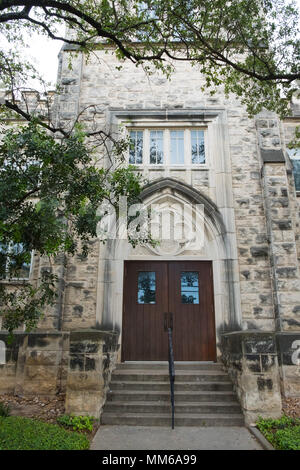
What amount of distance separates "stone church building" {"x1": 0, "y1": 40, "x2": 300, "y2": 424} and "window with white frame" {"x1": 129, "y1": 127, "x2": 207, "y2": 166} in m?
0.03

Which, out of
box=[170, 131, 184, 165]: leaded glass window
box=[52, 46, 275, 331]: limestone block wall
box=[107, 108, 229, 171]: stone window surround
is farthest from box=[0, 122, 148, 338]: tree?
box=[107, 108, 229, 171]: stone window surround

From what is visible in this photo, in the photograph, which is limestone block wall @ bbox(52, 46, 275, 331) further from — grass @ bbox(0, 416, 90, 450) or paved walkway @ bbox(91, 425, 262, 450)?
grass @ bbox(0, 416, 90, 450)

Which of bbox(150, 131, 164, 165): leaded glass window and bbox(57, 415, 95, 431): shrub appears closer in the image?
bbox(57, 415, 95, 431): shrub

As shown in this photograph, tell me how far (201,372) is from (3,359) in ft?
13.7

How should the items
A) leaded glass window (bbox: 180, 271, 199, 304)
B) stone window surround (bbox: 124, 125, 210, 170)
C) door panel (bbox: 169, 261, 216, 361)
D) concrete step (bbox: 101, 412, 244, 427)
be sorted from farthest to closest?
1. stone window surround (bbox: 124, 125, 210, 170)
2. leaded glass window (bbox: 180, 271, 199, 304)
3. door panel (bbox: 169, 261, 216, 361)
4. concrete step (bbox: 101, 412, 244, 427)

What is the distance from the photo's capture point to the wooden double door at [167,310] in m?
7.48

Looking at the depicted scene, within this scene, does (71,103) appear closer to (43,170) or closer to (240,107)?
(240,107)

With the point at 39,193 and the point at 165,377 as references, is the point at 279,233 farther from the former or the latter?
the point at 39,193

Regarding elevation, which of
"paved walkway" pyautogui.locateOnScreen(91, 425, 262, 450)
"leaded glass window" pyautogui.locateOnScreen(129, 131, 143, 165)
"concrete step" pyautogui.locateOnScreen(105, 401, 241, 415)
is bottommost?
"paved walkway" pyautogui.locateOnScreen(91, 425, 262, 450)

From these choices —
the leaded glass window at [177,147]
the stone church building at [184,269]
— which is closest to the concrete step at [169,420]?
the stone church building at [184,269]

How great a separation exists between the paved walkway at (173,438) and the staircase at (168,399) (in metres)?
0.15

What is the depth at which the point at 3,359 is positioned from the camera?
6793 millimetres

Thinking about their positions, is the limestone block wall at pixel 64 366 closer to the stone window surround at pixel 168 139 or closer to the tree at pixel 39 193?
the tree at pixel 39 193

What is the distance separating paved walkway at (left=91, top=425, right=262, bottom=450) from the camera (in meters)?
4.24
